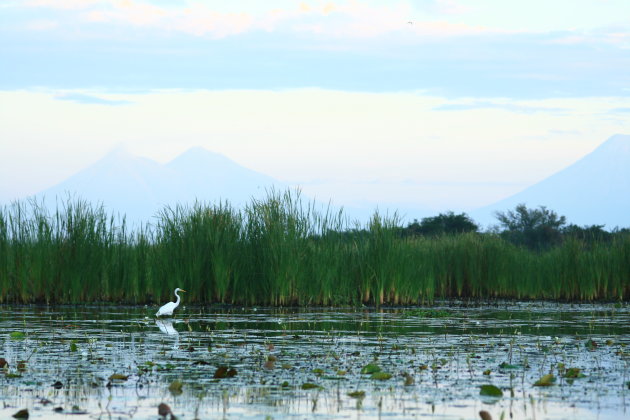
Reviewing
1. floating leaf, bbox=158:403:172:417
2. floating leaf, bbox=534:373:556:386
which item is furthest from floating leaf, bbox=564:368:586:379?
floating leaf, bbox=158:403:172:417

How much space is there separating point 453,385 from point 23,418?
367 cm

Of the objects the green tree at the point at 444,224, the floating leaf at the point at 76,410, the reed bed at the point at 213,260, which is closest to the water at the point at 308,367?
the floating leaf at the point at 76,410

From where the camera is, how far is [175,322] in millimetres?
15688

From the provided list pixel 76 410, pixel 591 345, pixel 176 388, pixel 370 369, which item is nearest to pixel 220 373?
pixel 176 388

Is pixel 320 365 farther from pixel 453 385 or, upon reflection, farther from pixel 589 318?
pixel 589 318

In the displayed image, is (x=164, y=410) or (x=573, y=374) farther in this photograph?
(x=573, y=374)

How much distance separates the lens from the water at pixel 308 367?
7.21 metres

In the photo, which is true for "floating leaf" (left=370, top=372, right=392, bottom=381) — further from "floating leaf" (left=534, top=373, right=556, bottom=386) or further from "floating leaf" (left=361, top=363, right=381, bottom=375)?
"floating leaf" (left=534, top=373, right=556, bottom=386)

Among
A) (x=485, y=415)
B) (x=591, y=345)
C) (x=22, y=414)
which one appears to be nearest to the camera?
(x=485, y=415)

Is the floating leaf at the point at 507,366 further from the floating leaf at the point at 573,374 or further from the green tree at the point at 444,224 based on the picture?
the green tree at the point at 444,224

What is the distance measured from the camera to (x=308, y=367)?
369 inches

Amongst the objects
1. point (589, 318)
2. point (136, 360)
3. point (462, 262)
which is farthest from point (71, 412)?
point (462, 262)

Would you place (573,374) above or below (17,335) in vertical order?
below

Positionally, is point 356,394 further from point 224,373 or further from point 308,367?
point 308,367
